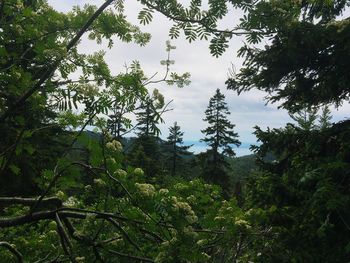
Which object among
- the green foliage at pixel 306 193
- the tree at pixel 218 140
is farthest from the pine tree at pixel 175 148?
Answer: the green foliage at pixel 306 193

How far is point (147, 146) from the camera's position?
3.86 meters

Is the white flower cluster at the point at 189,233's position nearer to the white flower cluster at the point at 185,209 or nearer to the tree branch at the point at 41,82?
the white flower cluster at the point at 185,209

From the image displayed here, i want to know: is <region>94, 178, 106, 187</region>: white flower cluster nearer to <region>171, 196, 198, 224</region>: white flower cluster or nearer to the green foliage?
<region>171, 196, 198, 224</region>: white flower cluster

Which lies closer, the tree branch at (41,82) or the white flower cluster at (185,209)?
the white flower cluster at (185,209)

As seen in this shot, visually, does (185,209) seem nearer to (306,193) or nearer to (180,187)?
(180,187)

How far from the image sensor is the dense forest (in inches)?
99.5

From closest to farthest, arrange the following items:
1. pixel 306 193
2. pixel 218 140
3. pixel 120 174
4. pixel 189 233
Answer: pixel 189 233, pixel 120 174, pixel 306 193, pixel 218 140

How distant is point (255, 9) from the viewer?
2.41 metres

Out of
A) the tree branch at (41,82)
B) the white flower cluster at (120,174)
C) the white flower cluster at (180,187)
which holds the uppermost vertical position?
the tree branch at (41,82)

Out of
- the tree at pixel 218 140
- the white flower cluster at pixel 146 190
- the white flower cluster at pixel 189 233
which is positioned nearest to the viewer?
the white flower cluster at pixel 189 233

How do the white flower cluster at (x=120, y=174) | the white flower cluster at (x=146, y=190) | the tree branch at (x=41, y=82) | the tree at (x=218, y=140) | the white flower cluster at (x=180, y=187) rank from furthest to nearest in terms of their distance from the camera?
1. the tree at (x=218, y=140)
2. the white flower cluster at (x=180, y=187)
3. the tree branch at (x=41, y=82)
4. the white flower cluster at (x=120, y=174)
5. the white flower cluster at (x=146, y=190)

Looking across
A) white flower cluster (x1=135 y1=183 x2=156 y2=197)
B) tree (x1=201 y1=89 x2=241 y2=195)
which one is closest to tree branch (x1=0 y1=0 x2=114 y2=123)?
white flower cluster (x1=135 y1=183 x2=156 y2=197)

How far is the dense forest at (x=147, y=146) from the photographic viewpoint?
8.29 ft

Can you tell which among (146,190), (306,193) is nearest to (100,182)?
(146,190)
